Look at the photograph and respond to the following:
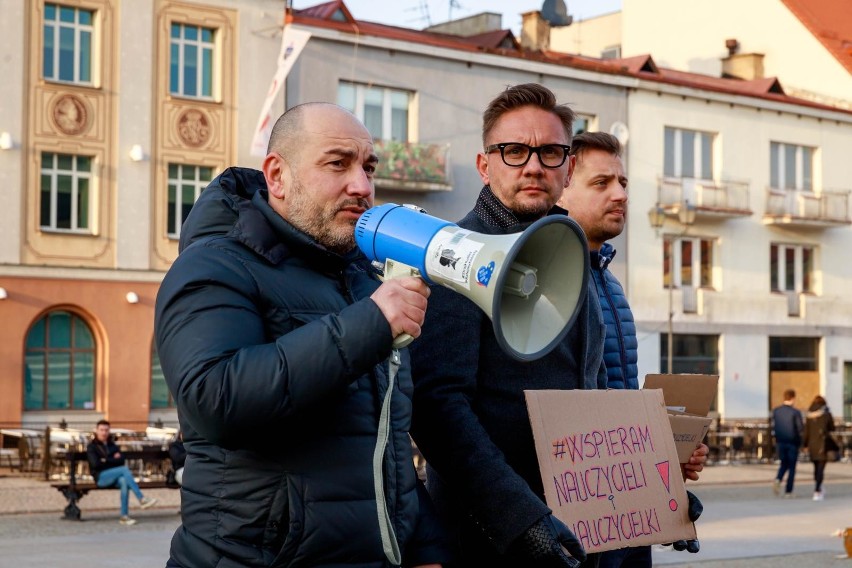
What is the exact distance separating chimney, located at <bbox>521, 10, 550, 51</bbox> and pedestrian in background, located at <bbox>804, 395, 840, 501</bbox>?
57.0ft

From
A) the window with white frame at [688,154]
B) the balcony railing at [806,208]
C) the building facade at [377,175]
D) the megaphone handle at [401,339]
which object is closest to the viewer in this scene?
the megaphone handle at [401,339]

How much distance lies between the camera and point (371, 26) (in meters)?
35.7

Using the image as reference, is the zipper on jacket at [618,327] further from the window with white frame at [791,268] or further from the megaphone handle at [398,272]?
the window with white frame at [791,268]

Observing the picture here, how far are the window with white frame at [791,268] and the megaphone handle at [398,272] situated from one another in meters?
40.5

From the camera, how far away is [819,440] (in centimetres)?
2472

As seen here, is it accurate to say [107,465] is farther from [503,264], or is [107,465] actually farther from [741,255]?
[741,255]

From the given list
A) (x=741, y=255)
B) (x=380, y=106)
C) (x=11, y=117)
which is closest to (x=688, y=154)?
(x=741, y=255)

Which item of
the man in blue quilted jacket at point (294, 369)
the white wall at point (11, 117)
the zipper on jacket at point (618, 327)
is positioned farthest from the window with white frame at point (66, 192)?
the man in blue quilted jacket at point (294, 369)

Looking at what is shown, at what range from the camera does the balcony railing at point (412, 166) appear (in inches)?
1340

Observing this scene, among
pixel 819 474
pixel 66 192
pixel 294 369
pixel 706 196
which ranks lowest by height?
pixel 819 474

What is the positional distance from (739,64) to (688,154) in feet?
25.1

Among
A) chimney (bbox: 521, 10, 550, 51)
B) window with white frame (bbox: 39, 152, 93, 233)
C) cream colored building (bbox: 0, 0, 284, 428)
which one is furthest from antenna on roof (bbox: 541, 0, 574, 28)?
window with white frame (bbox: 39, 152, 93, 233)

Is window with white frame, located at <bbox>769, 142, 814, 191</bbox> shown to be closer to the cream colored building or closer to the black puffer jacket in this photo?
the cream colored building

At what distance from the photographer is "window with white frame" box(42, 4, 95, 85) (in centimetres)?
3012
